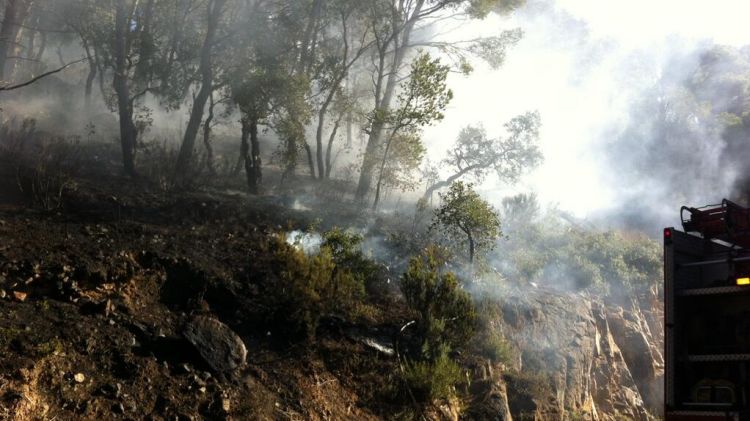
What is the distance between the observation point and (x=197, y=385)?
6.73m

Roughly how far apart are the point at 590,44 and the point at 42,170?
3515 centimetres

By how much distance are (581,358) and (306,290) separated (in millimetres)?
6661

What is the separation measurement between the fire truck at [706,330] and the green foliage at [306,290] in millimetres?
4847

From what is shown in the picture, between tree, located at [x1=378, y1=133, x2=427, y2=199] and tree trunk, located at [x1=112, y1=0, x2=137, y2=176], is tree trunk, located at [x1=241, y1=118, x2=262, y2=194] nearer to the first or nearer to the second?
tree trunk, located at [x1=112, y1=0, x2=137, y2=176]

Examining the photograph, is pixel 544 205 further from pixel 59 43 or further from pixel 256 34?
pixel 59 43

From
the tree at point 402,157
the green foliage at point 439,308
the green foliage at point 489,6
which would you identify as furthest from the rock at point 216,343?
the green foliage at point 489,6

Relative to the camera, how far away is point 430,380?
8414 mm

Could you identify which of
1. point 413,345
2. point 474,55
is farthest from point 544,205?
point 413,345

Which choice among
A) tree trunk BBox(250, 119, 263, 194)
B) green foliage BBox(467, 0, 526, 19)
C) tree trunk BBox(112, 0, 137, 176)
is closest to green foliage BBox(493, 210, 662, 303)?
tree trunk BBox(250, 119, 263, 194)

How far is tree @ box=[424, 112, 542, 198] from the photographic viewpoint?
23906 millimetres

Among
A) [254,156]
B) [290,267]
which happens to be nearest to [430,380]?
[290,267]

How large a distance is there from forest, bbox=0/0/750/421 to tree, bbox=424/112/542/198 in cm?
9

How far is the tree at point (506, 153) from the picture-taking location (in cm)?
2391

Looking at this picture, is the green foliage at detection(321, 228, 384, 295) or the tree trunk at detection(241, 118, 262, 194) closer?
the green foliage at detection(321, 228, 384, 295)
